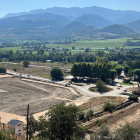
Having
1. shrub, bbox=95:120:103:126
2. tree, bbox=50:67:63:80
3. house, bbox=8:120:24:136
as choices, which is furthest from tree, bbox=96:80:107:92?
house, bbox=8:120:24:136

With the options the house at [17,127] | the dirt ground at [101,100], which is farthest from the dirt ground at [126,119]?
the house at [17,127]

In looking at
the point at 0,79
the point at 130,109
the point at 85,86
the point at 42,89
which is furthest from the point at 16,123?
the point at 0,79

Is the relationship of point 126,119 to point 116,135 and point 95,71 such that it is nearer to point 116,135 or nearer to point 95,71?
point 116,135

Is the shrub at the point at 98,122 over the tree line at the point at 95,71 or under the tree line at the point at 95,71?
under

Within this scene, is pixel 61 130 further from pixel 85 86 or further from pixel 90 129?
pixel 85 86

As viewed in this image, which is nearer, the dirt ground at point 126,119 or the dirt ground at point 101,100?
the dirt ground at point 126,119

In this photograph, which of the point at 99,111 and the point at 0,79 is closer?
the point at 99,111

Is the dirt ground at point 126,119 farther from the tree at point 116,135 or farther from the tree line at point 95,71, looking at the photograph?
the tree line at point 95,71

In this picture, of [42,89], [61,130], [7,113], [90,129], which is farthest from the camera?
[42,89]

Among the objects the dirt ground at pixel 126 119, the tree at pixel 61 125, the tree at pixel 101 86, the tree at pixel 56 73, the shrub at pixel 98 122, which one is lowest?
the dirt ground at pixel 126 119

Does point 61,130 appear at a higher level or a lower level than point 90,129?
higher
